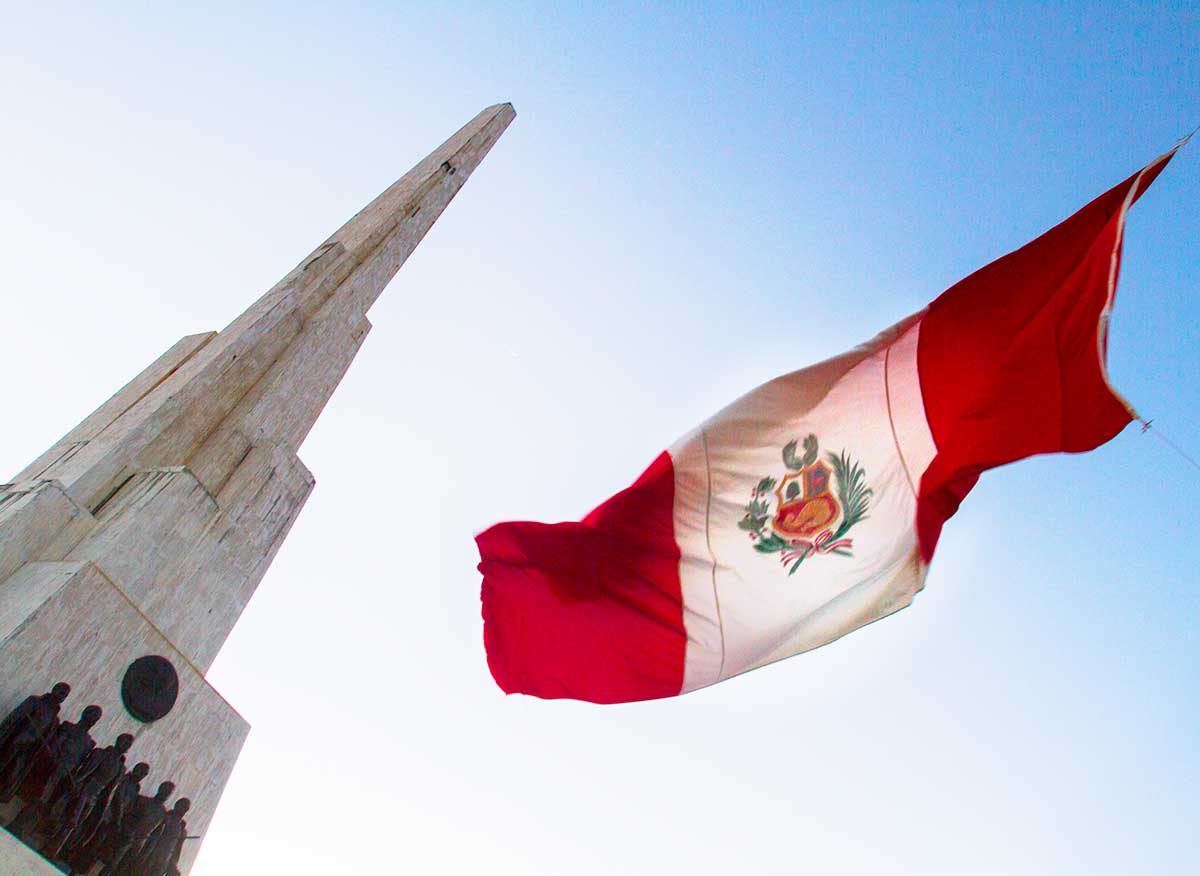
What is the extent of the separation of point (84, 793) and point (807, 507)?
5576 millimetres

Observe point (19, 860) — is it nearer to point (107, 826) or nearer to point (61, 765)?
point (61, 765)

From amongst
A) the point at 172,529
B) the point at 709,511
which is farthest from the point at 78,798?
the point at 709,511

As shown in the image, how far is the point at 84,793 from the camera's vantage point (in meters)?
5.51

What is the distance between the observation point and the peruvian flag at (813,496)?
5.25m

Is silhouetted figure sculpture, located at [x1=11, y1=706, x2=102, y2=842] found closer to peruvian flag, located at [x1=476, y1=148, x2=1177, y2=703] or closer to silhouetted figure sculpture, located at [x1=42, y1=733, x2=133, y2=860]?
silhouetted figure sculpture, located at [x1=42, y1=733, x2=133, y2=860]

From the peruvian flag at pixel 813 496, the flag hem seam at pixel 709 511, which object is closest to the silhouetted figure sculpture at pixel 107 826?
the peruvian flag at pixel 813 496

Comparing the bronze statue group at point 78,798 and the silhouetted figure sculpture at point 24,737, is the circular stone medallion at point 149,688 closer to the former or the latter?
the bronze statue group at point 78,798

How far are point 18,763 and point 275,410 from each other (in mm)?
4484

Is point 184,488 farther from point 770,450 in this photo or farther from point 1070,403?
point 1070,403

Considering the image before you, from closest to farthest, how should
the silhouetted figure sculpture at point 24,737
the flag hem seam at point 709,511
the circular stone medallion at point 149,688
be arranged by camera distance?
the silhouetted figure sculpture at point 24,737 → the circular stone medallion at point 149,688 → the flag hem seam at point 709,511

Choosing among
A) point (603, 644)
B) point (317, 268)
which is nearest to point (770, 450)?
point (603, 644)

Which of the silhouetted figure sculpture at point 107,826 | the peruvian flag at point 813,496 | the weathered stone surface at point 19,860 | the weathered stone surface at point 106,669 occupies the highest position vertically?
the peruvian flag at point 813,496

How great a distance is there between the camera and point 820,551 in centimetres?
604

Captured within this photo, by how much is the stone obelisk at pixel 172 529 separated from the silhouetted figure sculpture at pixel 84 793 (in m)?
0.14
